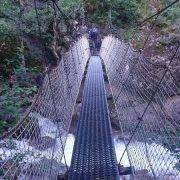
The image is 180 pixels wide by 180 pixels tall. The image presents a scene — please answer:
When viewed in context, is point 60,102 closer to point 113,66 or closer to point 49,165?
point 49,165

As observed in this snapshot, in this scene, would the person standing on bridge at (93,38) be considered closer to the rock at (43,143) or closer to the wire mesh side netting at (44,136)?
the wire mesh side netting at (44,136)

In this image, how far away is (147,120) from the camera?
395cm

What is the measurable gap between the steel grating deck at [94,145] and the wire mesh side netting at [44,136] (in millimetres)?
130

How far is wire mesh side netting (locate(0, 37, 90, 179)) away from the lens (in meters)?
2.66

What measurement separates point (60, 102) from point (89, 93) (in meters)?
1.10

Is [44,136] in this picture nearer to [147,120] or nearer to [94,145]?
[94,145]

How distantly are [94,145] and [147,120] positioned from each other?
76 cm

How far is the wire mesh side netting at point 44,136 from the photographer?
2.66 metres

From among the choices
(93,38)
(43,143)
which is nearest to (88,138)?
(43,143)

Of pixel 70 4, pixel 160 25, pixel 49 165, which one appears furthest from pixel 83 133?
pixel 160 25

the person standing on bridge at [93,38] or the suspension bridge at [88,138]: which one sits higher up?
the person standing on bridge at [93,38]

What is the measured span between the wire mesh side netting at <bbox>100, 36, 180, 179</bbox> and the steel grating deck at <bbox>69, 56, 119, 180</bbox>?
0.15m

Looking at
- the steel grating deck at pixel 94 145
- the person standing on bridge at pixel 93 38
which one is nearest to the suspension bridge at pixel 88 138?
the steel grating deck at pixel 94 145

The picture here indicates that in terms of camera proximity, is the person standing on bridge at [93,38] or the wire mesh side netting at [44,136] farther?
the person standing on bridge at [93,38]
